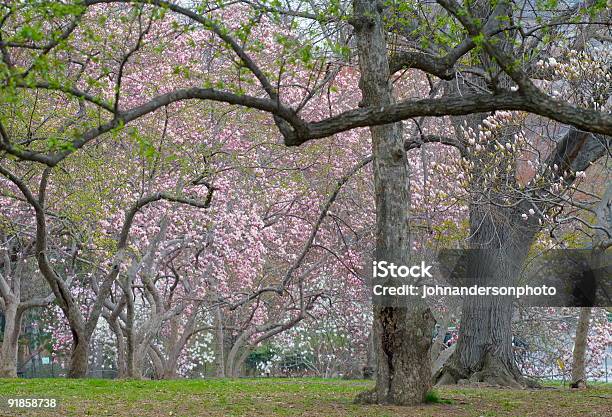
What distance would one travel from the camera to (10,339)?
60.2 ft

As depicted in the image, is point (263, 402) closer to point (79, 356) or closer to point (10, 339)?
point (79, 356)

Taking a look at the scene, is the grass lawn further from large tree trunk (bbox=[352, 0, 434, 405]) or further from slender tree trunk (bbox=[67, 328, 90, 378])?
slender tree trunk (bbox=[67, 328, 90, 378])

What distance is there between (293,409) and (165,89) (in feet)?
33.3

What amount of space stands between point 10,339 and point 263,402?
34.0 feet

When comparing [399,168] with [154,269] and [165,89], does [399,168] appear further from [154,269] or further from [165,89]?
[154,269]

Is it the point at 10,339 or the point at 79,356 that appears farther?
the point at 10,339

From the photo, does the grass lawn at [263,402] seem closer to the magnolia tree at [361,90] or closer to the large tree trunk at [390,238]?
the large tree trunk at [390,238]

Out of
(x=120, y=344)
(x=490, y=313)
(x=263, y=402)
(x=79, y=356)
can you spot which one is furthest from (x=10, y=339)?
(x=263, y=402)

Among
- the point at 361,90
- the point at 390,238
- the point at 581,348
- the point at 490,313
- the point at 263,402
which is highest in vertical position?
the point at 361,90

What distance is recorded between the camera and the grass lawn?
8.71 meters

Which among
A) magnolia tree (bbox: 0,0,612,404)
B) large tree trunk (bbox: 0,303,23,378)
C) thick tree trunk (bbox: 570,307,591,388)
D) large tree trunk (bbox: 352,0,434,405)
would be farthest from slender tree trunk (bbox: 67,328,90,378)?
thick tree trunk (bbox: 570,307,591,388)

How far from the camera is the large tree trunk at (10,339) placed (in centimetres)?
1816

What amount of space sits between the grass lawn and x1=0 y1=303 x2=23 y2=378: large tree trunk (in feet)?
19.6

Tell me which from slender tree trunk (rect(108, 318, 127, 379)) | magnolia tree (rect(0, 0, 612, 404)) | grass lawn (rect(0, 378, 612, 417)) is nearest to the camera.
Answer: magnolia tree (rect(0, 0, 612, 404))
